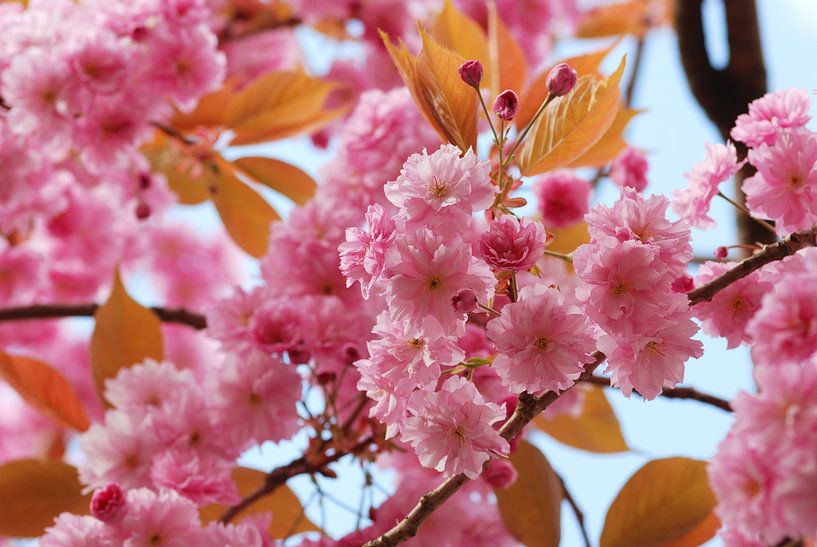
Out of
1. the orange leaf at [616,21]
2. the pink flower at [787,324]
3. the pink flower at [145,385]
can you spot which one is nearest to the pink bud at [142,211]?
the pink flower at [145,385]

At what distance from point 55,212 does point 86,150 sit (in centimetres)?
36

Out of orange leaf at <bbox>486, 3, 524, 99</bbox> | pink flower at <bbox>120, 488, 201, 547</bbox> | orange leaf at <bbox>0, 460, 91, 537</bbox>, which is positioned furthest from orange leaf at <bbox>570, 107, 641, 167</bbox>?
orange leaf at <bbox>0, 460, 91, 537</bbox>

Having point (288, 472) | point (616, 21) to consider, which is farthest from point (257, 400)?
point (616, 21)

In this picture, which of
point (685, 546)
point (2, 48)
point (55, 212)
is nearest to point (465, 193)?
point (685, 546)

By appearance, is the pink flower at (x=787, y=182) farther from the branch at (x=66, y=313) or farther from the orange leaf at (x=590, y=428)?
→ the branch at (x=66, y=313)

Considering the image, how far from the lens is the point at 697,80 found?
157 centimetres

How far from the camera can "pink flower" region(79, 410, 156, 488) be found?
1.07m

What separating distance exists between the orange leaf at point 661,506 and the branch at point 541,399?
362 millimetres

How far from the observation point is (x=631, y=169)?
1145mm

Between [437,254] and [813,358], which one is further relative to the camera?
[437,254]

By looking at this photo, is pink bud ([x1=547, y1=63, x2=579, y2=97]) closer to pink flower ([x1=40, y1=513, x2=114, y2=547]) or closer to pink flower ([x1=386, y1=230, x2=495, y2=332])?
pink flower ([x1=386, y1=230, x2=495, y2=332])

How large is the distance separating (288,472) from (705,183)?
0.59 metres

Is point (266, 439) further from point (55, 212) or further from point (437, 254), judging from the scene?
point (55, 212)

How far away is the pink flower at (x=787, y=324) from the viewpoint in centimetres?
54
